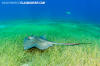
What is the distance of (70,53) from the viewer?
3711 millimetres

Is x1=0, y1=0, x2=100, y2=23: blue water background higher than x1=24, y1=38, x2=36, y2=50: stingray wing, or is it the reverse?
x1=0, y1=0, x2=100, y2=23: blue water background

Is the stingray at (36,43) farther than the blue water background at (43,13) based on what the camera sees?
No

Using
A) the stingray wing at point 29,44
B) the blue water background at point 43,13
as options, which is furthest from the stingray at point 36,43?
the blue water background at point 43,13

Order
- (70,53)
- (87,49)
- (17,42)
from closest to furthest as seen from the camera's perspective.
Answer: (70,53)
(87,49)
(17,42)

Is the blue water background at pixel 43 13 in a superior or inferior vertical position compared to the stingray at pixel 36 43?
→ superior

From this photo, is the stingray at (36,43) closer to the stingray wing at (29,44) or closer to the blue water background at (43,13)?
the stingray wing at (29,44)

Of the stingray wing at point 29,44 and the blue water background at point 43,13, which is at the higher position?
the blue water background at point 43,13

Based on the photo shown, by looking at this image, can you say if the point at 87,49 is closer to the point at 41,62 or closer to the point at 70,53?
the point at 70,53

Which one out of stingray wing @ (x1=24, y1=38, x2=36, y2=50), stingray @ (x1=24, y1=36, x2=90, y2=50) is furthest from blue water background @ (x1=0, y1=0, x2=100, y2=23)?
stingray wing @ (x1=24, y1=38, x2=36, y2=50)

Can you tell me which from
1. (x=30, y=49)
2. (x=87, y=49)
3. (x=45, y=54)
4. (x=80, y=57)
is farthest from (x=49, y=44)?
(x=87, y=49)

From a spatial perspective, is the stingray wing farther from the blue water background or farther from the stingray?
the blue water background

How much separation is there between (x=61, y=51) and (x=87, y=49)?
758mm

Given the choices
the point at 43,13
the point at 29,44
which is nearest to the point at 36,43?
the point at 29,44

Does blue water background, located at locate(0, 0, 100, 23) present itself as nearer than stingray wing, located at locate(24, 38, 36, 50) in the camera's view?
No
